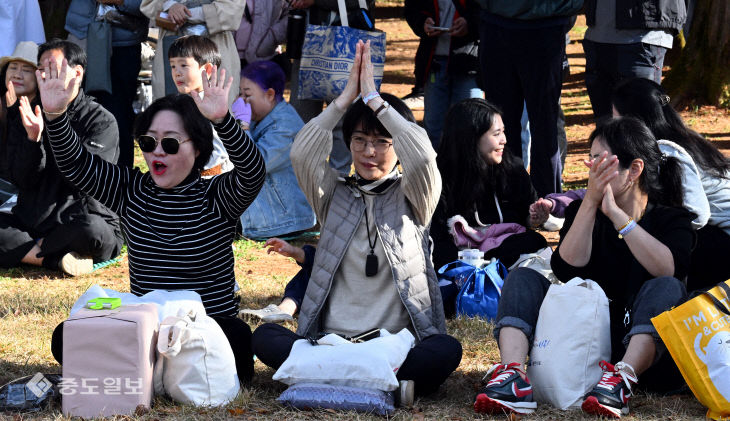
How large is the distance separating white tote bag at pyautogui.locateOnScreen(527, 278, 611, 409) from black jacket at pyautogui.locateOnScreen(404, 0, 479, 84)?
3.70m

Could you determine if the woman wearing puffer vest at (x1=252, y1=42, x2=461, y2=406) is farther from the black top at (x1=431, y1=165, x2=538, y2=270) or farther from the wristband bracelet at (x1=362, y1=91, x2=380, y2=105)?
the black top at (x1=431, y1=165, x2=538, y2=270)

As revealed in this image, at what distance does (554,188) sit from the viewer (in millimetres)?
6371

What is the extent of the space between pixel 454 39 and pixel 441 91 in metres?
0.42

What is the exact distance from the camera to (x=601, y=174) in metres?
3.82

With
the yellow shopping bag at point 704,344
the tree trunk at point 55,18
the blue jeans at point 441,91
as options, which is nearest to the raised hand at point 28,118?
the yellow shopping bag at point 704,344

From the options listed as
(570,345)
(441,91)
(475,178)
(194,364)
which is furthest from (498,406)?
(441,91)

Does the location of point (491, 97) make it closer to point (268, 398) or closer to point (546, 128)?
point (546, 128)

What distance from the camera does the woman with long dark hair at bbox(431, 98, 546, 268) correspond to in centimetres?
538

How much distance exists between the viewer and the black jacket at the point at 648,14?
6211 mm

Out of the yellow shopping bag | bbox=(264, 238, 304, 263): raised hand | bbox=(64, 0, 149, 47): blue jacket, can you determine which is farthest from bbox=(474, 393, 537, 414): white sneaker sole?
bbox=(64, 0, 149, 47): blue jacket

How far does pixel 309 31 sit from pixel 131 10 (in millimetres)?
1687

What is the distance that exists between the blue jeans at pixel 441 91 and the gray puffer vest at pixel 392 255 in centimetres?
323

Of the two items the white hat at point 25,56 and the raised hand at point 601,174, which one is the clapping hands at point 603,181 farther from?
the white hat at point 25,56

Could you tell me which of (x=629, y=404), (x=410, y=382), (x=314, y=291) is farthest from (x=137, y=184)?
(x=629, y=404)
